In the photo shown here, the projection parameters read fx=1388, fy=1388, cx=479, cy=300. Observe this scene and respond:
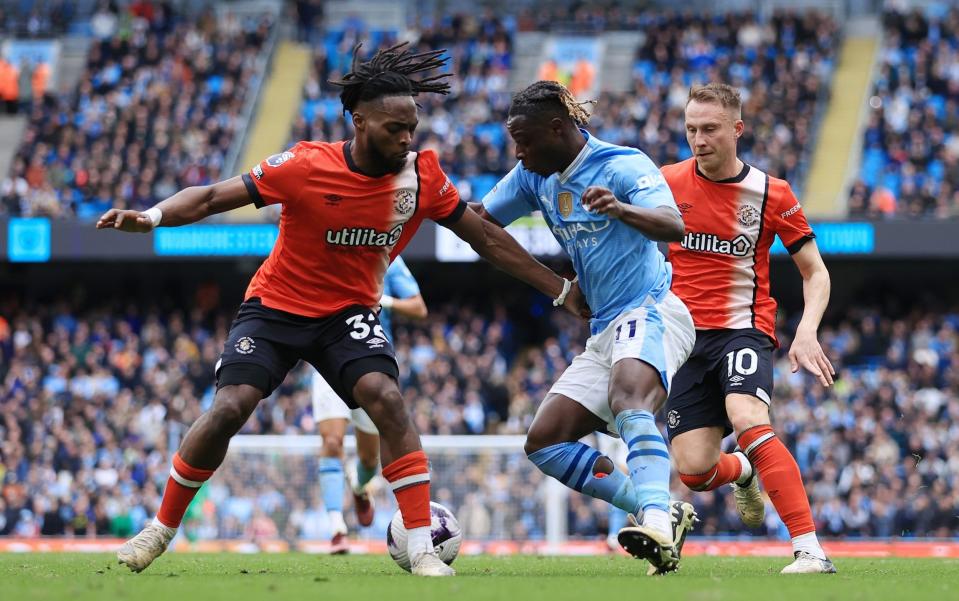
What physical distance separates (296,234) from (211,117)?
24149 millimetres

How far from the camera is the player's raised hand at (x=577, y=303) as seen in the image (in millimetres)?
7805

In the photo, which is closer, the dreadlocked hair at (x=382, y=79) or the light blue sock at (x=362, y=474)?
the dreadlocked hair at (x=382, y=79)

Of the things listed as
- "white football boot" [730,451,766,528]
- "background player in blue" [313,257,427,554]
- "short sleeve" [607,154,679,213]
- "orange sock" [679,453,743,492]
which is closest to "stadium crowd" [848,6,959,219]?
"background player in blue" [313,257,427,554]

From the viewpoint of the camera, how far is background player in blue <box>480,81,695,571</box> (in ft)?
24.0

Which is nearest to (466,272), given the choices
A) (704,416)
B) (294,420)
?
(294,420)

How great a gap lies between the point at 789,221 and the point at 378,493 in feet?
31.5

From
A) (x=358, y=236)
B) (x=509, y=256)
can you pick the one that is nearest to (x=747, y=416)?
(x=509, y=256)

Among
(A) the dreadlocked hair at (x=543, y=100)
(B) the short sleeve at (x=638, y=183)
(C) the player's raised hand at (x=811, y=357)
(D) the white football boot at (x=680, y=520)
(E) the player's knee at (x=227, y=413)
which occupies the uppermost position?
(A) the dreadlocked hair at (x=543, y=100)

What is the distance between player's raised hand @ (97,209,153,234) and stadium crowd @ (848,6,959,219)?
19567 mm

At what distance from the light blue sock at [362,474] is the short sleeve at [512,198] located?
395cm

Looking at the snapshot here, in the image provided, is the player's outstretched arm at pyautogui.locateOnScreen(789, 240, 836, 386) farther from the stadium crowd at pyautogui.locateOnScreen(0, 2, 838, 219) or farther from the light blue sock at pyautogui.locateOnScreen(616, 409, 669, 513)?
the stadium crowd at pyautogui.locateOnScreen(0, 2, 838, 219)

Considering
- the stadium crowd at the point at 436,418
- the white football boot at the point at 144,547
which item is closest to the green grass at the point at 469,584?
the white football boot at the point at 144,547

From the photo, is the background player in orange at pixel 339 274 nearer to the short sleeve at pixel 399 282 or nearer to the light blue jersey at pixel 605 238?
the light blue jersey at pixel 605 238

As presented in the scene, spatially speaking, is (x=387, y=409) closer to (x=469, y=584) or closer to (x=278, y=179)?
(x=469, y=584)
